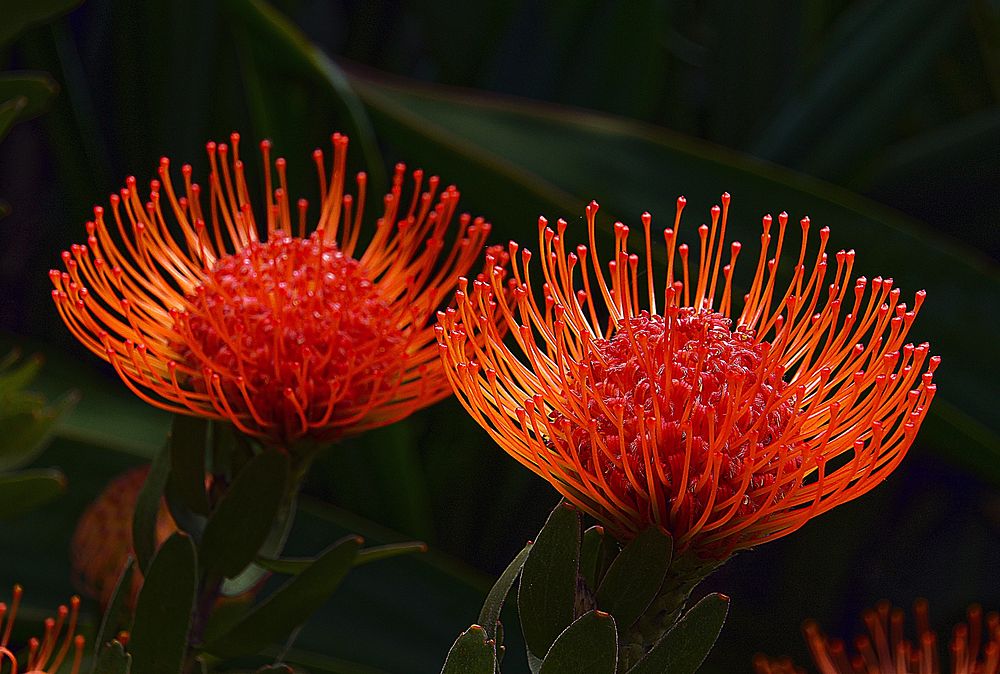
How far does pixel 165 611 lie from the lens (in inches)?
13.1

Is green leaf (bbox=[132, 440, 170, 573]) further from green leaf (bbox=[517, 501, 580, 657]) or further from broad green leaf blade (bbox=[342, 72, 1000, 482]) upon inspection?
broad green leaf blade (bbox=[342, 72, 1000, 482])

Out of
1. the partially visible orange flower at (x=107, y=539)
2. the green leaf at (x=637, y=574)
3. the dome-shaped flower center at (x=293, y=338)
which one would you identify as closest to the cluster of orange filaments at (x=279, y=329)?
the dome-shaped flower center at (x=293, y=338)

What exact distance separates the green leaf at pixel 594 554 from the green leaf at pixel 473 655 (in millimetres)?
56

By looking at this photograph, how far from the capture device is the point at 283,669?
0.32 meters

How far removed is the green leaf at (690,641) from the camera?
279 millimetres

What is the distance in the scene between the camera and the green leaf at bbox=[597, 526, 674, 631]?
29cm

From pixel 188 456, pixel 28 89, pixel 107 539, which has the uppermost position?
pixel 28 89

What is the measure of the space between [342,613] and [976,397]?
0.44m

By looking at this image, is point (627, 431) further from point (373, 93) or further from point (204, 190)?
point (204, 190)

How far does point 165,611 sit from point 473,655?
0.39 feet

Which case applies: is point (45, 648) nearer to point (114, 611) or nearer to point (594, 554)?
point (114, 611)

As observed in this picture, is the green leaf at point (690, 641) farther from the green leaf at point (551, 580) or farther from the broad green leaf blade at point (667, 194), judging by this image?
the broad green leaf blade at point (667, 194)

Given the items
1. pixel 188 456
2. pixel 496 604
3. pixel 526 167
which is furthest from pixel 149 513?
pixel 526 167

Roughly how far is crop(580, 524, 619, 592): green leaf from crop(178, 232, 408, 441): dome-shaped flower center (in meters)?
0.09
